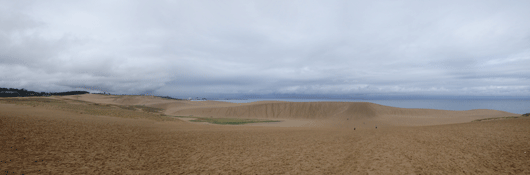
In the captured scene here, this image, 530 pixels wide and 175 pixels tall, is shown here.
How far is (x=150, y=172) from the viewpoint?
8.55 metres

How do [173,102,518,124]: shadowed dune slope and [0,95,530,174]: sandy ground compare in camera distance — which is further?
[173,102,518,124]: shadowed dune slope

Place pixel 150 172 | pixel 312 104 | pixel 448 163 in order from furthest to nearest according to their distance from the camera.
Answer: pixel 312 104, pixel 448 163, pixel 150 172

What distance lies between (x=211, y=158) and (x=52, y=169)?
5.72 meters

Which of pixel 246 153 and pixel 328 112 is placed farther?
pixel 328 112

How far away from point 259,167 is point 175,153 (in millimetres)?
4743

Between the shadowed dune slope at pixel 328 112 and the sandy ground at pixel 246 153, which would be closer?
the sandy ground at pixel 246 153

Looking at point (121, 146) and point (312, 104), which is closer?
point (121, 146)

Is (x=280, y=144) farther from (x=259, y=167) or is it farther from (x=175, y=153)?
(x=175, y=153)

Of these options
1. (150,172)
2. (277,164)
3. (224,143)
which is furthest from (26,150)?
(277,164)

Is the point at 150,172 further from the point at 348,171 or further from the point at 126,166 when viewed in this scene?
the point at 348,171

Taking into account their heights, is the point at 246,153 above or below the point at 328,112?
above

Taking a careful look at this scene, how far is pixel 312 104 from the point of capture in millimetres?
58531

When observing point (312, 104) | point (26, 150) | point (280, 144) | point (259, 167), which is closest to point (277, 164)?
point (259, 167)

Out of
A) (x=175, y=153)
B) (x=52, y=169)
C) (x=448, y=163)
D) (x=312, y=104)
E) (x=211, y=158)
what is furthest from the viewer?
(x=312, y=104)
